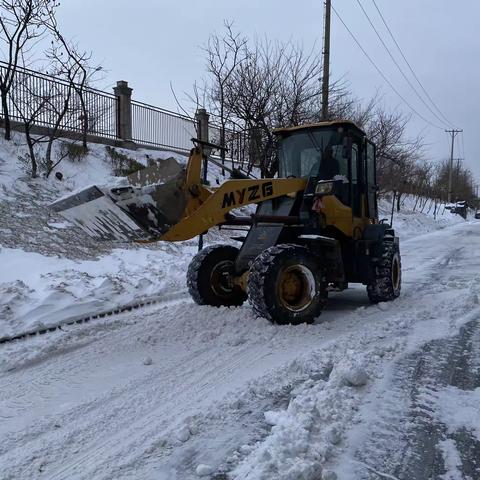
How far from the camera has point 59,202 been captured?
519 cm

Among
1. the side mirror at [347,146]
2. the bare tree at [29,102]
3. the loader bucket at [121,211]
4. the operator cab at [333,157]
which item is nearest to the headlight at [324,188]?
the operator cab at [333,157]

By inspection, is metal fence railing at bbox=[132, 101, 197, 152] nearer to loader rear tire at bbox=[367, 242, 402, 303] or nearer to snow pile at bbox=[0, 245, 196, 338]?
snow pile at bbox=[0, 245, 196, 338]

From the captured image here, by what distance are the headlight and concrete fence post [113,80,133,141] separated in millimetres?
11822

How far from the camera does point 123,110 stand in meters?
17.1

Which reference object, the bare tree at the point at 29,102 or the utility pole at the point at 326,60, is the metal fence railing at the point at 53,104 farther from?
the utility pole at the point at 326,60

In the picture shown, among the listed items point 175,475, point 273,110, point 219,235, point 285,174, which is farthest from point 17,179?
point 175,475

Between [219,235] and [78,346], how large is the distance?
10.1 meters

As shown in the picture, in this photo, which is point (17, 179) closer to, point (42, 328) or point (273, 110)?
point (42, 328)

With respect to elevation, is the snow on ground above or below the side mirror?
below

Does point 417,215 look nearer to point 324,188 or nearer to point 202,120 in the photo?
point 202,120

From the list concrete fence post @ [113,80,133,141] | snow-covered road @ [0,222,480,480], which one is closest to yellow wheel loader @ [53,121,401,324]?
snow-covered road @ [0,222,480,480]

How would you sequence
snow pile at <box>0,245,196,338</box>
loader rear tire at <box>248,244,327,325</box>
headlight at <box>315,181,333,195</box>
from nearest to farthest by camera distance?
loader rear tire at <box>248,244,327,325</box>
snow pile at <box>0,245,196,338</box>
headlight at <box>315,181,333,195</box>

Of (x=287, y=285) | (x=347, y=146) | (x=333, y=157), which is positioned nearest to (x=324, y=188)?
(x=347, y=146)

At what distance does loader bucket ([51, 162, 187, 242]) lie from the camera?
5125 millimetres
